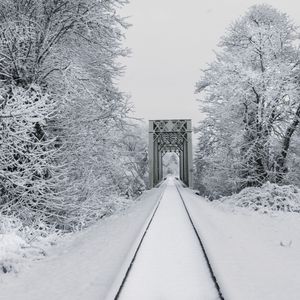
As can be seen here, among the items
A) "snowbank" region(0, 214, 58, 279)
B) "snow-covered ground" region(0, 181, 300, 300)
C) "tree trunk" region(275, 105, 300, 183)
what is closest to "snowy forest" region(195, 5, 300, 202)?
"tree trunk" region(275, 105, 300, 183)

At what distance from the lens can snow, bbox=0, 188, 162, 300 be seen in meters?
3.85

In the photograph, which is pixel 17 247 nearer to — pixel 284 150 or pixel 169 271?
pixel 169 271

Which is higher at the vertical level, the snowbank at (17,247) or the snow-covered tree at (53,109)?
the snow-covered tree at (53,109)

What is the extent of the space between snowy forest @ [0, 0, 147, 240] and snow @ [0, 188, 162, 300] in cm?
118

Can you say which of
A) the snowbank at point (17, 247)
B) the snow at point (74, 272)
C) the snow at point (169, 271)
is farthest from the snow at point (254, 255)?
the snowbank at point (17, 247)

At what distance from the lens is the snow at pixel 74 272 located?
12.6 feet

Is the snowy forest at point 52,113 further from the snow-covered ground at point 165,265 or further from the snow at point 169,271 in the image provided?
the snow at point 169,271

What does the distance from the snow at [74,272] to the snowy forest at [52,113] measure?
3.87ft

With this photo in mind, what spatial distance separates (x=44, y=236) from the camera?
22.3ft

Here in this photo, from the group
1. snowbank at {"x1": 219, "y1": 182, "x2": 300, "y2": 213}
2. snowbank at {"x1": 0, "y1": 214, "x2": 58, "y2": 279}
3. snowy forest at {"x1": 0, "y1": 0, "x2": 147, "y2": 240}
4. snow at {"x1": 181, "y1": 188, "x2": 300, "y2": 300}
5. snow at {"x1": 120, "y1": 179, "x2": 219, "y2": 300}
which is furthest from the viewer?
snowbank at {"x1": 219, "y1": 182, "x2": 300, "y2": 213}

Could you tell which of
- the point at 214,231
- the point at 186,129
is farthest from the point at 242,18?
the point at 186,129

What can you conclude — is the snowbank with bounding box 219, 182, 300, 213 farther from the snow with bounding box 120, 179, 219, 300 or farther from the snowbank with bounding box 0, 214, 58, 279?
the snowbank with bounding box 0, 214, 58, 279

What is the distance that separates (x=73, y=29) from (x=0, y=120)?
3802mm

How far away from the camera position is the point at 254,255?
5.45 metres
